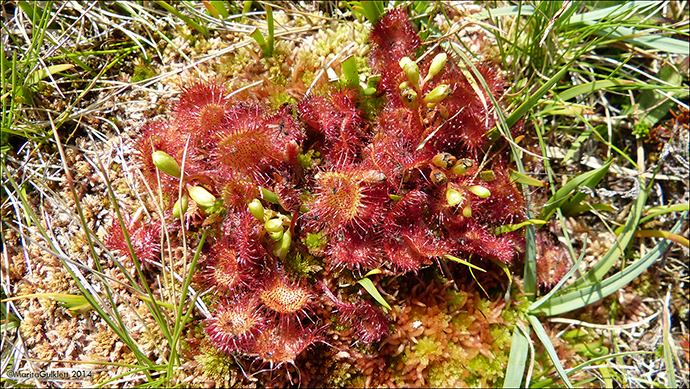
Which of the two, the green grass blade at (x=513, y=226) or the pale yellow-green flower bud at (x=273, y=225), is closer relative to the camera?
the pale yellow-green flower bud at (x=273, y=225)

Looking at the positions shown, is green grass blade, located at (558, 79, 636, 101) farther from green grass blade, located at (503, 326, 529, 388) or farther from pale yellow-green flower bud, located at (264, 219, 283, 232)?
pale yellow-green flower bud, located at (264, 219, 283, 232)

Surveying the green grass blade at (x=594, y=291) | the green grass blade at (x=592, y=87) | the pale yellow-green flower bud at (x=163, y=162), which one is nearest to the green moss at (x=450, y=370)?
the green grass blade at (x=594, y=291)

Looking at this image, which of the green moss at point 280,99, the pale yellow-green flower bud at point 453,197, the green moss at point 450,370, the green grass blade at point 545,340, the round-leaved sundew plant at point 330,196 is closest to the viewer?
the pale yellow-green flower bud at point 453,197

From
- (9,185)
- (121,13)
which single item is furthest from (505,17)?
(9,185)

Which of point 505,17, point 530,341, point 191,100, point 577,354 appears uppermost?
point 505,17

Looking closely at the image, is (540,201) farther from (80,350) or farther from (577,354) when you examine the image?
(80,350)

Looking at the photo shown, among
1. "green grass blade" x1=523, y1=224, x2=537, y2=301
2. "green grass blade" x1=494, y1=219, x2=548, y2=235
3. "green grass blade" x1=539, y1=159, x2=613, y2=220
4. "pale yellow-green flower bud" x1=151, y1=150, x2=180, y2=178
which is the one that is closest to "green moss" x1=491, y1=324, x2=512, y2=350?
"green grass blade" x1=523, y1=224, x2=537, y2=301

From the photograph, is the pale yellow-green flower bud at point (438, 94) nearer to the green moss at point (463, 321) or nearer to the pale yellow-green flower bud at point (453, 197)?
the pale yellow-green flower bud at point (453, 197)
